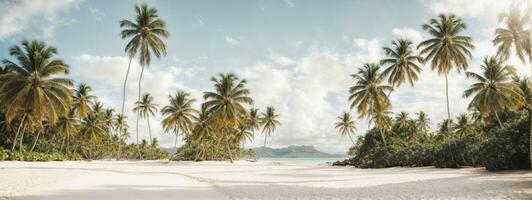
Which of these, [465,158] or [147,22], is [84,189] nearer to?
[465,158]

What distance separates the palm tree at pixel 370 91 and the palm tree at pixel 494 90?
22.0ft

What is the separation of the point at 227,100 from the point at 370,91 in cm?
1378

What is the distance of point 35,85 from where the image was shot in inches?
1086

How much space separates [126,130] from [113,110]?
1130cm

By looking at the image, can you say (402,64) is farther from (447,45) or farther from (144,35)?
(144,35)

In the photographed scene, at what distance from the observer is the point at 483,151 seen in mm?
17250

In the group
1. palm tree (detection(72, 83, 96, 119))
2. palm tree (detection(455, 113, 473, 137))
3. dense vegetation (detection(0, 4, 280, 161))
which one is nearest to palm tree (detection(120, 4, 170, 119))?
A: dense vegetation (detection(0, 4, 280, 161))

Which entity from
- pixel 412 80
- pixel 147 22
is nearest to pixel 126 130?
pixel 147 22

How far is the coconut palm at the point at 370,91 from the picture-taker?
33656mm

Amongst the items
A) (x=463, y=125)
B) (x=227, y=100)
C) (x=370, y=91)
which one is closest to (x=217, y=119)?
(x=227, y=100)

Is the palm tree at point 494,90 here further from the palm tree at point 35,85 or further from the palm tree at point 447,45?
the palm tree at point 35,85

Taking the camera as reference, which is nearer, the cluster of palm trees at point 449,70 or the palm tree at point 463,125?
the cluster of palm trees at point 449,70

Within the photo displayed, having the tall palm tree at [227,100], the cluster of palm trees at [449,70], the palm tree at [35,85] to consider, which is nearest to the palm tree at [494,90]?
the cluster of palm trees at [449,70]

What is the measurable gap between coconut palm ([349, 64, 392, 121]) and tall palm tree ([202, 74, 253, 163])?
34.9 feet
